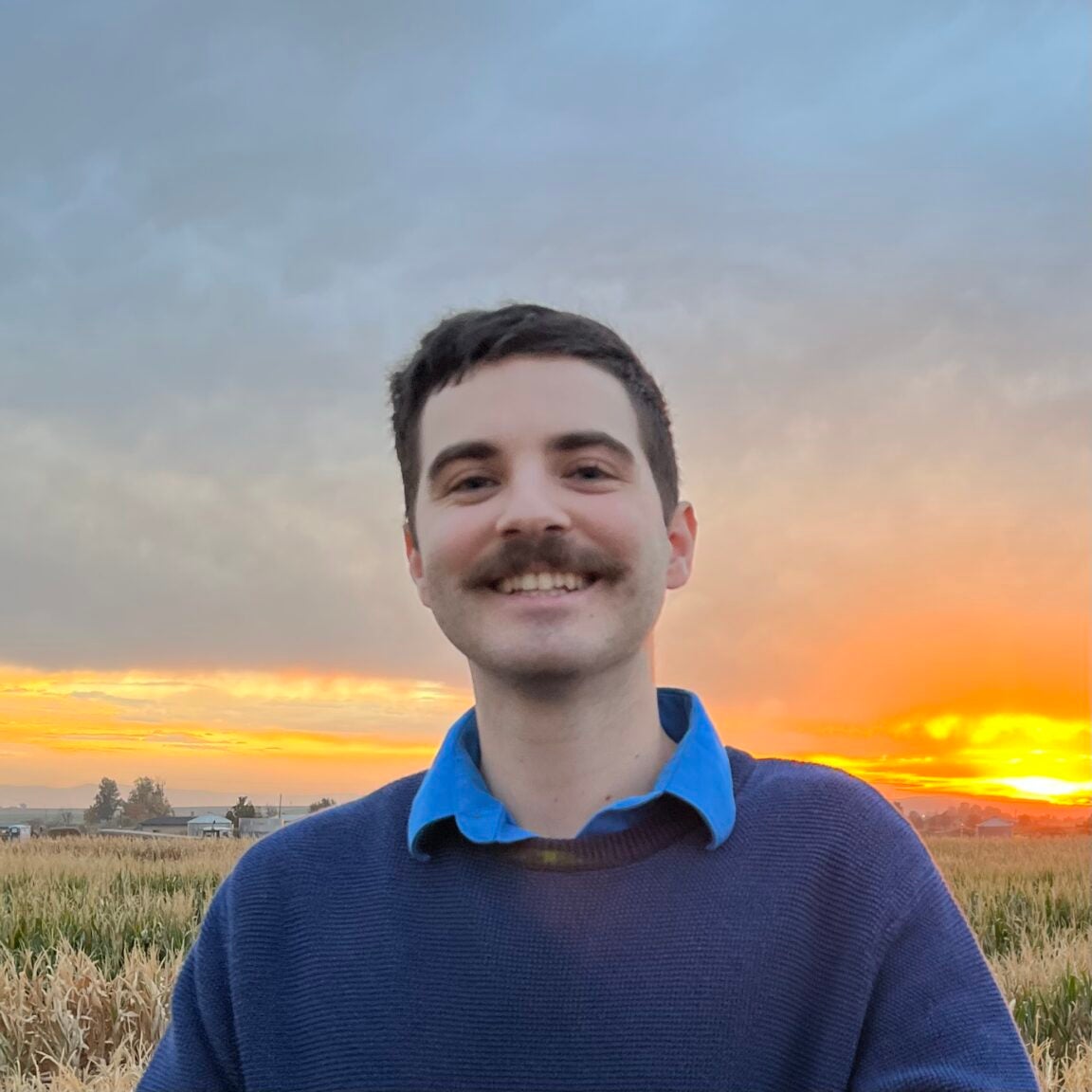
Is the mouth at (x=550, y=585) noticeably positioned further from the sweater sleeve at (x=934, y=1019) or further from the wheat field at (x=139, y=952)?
the wheat field at (x=139, y=952)

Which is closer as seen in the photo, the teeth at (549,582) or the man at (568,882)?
the man at (568,882)

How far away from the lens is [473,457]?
2.68 meters

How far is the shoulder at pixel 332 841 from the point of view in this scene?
2.74 m

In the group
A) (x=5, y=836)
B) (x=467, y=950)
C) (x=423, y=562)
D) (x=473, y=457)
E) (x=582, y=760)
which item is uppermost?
(x=473, y=457)

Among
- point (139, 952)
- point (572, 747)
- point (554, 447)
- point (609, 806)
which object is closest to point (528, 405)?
point (554, 447)

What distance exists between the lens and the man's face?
8.38 ft

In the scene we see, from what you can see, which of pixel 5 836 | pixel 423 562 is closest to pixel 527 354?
pixel 423 562

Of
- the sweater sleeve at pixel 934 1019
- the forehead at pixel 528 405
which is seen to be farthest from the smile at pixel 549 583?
the sweater sleeve at pixel 934 1019

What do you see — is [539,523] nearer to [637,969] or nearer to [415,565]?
[415,565]

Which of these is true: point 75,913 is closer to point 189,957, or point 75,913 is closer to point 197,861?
point 197,861

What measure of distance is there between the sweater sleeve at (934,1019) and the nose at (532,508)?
1100 millimetres

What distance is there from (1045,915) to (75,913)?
7.52 meters

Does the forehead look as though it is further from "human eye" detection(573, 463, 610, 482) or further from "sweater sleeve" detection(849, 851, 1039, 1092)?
"sweater sleeve" detection(849, 851, 1039, 1092)

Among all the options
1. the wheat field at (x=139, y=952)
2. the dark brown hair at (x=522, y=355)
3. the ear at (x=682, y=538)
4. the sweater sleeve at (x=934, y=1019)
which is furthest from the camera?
the wheat field at (x=139, y=952)
